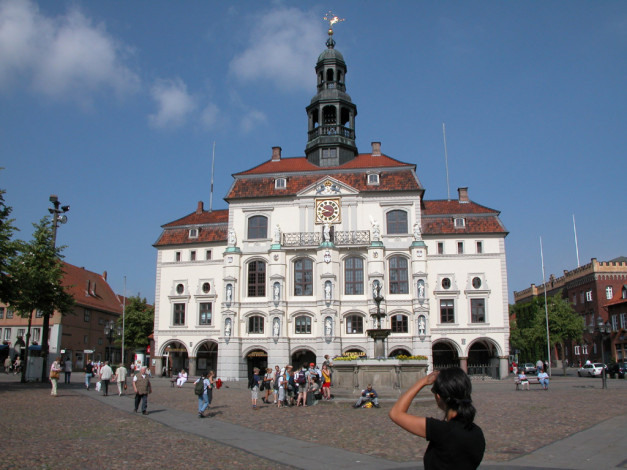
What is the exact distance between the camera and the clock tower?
52312 millimetres

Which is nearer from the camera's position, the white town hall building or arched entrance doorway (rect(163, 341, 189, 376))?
the white town hall building

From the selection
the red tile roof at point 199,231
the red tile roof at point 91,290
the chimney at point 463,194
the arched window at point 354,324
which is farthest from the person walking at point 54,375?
the red tile roof at point 91,290

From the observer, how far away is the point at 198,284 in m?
50.6

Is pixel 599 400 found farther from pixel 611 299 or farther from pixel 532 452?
pixel 611 299

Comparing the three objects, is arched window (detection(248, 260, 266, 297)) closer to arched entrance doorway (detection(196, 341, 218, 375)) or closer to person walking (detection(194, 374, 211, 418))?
arched entrance doorway (detection(196, 341, 218, 375))

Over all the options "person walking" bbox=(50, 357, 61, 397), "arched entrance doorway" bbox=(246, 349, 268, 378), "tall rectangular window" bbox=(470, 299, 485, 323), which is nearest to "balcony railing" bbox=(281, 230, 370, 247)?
"arched entrance doorway" bbox=(246, 349, 268, 378)

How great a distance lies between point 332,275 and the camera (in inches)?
1809

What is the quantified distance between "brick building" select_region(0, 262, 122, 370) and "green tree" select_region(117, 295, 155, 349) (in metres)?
2.81

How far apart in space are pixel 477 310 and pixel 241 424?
109 feet

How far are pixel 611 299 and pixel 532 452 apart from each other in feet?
213

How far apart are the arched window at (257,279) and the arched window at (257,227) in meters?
2.43

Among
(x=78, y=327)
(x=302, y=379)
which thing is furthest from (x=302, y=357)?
(x=78, y=327)

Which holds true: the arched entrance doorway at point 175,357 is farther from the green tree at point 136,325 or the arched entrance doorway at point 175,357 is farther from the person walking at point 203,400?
the person walking at point 203,400

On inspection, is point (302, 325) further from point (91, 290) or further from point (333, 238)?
point (91, 290)
